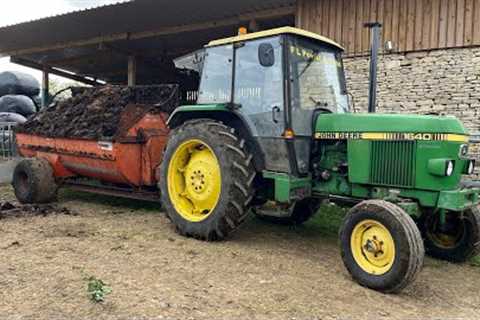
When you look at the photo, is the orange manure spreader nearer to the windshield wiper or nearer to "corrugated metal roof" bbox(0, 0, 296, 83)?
the windshield wiper

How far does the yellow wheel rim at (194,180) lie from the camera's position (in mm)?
5117

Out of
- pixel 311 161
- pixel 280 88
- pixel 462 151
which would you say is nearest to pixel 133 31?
pixel 280 88

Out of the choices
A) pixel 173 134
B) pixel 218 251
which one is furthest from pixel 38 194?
pixel 218 251

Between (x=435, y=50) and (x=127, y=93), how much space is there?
5003 mm

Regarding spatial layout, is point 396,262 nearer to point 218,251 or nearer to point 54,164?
point 218,251

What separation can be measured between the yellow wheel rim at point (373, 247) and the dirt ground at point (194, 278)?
0.68 feet

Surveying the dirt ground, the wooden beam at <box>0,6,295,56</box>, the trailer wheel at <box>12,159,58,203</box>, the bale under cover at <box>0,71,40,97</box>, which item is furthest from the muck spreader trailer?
the bale under cover at <box>0,71,40,97</box>

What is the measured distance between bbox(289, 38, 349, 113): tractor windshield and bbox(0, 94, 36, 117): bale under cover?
12870 mm

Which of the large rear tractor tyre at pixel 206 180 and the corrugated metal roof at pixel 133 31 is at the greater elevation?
the corrugated metal roof at pixel 133 31

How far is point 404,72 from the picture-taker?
26.7 feet

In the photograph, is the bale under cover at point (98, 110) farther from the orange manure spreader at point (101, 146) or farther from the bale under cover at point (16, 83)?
the bale under cover at point (16, 83)

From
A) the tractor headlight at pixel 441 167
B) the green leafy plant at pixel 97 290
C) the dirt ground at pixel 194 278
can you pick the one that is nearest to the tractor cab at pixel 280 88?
the dirt ground at pixel 194 278

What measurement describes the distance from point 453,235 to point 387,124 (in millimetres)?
1450

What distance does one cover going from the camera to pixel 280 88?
15.5 feet
